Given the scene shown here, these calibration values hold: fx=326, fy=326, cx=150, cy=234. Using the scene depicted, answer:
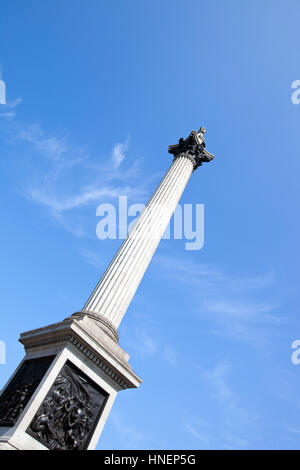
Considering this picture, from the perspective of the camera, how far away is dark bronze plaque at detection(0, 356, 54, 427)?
961 centimetres

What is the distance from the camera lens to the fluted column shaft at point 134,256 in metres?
13.4

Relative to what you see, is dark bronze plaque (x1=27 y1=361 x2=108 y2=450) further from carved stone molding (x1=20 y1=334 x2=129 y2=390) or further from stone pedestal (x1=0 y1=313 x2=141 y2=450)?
carved stone molding (x1=20 y1=334 x2=129 y2=390)

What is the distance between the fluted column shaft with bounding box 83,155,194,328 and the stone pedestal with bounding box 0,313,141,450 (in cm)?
142

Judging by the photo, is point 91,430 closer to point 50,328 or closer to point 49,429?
point 49,429

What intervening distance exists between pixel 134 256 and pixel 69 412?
7.05m

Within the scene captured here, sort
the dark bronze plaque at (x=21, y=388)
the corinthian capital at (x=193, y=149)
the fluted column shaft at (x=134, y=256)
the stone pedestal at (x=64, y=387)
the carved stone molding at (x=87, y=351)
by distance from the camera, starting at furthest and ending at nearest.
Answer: the corinthian capital at (x=193, y=149) < the fluted column shaft at (x=134, y=256) < the carved stone molding at (x=87, y=351) < the dark bronze plaque at (x=21, y=388) < the stone pedestal at (x=64, y=387)

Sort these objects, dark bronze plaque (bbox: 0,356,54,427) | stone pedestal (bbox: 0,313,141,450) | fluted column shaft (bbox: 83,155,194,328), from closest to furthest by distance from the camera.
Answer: stone pedestal (bbox: 0,313,141,450), dark bronze plaque (bbox: 0,356,54,427), fluted column shaft (bbox: 83,155,194,328)

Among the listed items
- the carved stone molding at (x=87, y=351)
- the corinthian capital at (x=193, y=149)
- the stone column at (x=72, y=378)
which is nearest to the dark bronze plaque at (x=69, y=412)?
the stone column at (x=72, y=378)

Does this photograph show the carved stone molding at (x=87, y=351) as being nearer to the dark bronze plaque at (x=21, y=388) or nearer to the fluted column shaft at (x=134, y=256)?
the dark bronze plaque at (x=21, y=388)

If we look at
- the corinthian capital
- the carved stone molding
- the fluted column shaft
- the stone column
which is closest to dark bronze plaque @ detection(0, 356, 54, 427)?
the stone column

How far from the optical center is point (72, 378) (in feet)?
33.9

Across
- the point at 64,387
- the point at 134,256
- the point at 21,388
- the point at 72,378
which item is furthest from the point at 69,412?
the point at 134,256

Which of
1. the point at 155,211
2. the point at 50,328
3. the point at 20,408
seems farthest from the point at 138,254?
the point at 20,408
